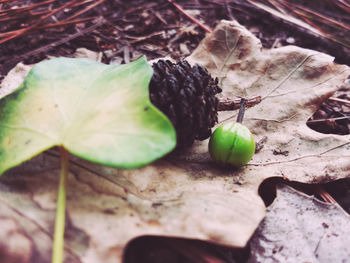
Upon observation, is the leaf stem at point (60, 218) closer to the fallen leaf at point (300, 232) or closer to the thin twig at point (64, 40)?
the fallen leaf at point (300, 232)

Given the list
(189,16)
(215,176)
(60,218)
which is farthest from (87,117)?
(189,16)

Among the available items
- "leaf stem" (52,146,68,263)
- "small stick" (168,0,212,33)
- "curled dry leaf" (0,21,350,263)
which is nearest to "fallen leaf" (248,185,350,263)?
"curled dry leaf" (0,21,350,263)

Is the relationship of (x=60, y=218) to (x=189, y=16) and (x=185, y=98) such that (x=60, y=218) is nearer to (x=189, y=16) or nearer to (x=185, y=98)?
(x=185, y=98)

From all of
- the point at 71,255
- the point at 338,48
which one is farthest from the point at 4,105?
the point at 338,48

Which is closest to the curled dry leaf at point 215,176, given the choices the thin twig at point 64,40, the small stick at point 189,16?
the small stick at point 189,16

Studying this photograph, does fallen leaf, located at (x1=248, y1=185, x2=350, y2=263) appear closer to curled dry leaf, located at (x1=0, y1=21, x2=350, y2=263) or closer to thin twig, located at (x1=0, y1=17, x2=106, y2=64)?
curled dry leaf, located at (x1=0, y1=21, x2=350, y2=263)
